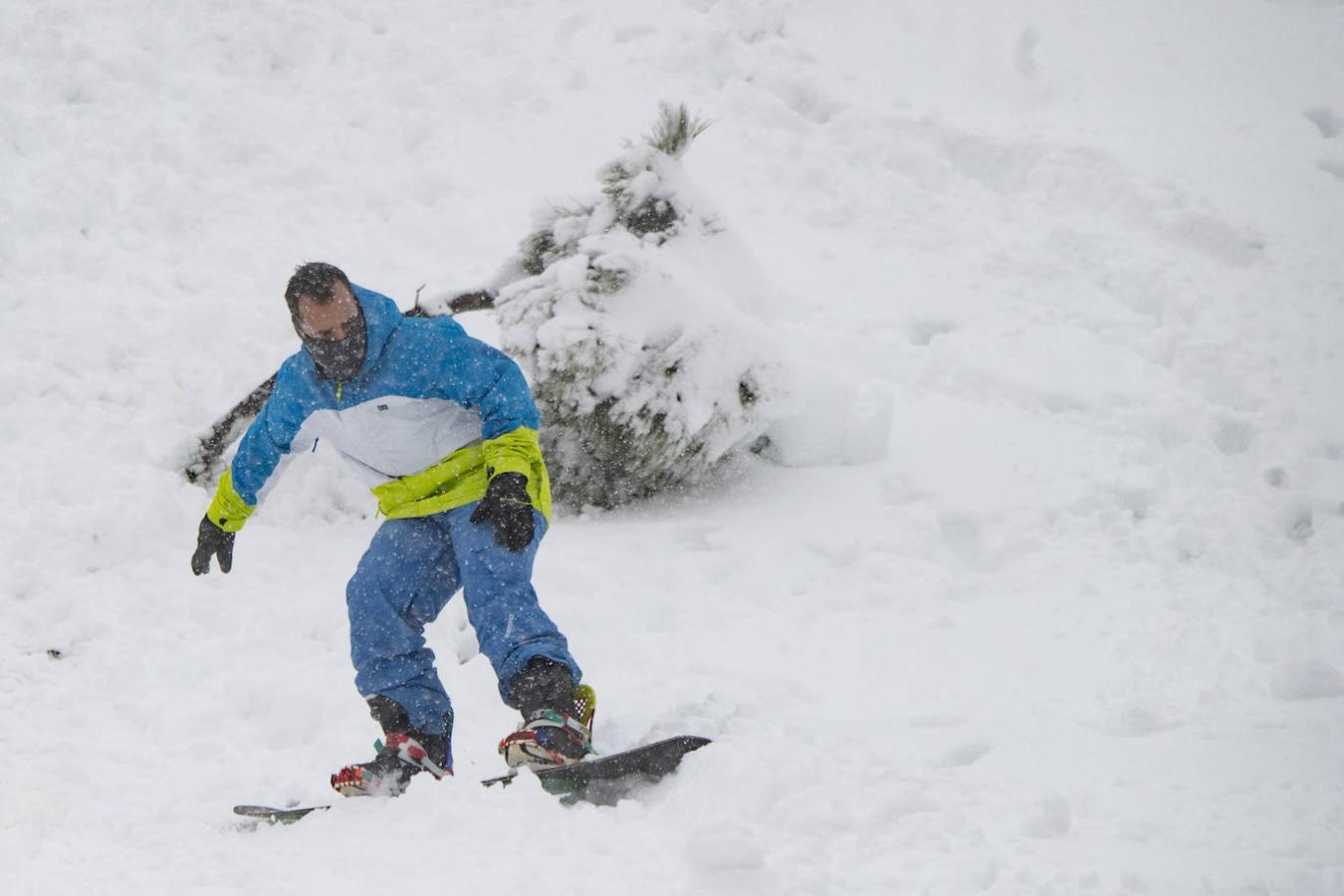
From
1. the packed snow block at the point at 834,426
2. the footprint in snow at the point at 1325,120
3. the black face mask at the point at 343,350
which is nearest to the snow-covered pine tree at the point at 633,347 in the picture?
the packed snow block at the point at 834,426

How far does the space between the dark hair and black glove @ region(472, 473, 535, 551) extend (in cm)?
77

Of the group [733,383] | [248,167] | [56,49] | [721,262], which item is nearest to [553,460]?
[733,383]

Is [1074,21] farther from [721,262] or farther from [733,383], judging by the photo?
[733,383]

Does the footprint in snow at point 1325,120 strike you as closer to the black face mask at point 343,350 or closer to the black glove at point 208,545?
the black face mask at point 343,350

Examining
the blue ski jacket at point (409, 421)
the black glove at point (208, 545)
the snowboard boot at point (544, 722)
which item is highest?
the blue ski jacket at point (409, 421)

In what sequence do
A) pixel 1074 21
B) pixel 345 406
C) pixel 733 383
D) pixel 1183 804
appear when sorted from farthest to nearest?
pixel 1074 21, pixel 733 383, pixel 345 406, pixel 1183 804

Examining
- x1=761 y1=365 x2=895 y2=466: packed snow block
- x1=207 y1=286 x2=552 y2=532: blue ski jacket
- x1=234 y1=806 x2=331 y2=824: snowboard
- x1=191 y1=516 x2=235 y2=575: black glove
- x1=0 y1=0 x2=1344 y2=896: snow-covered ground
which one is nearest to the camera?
x1=0 y1=0 x2=1344 y2=896: snow-covered ground

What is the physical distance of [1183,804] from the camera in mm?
3393

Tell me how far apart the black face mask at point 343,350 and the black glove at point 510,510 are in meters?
0.61

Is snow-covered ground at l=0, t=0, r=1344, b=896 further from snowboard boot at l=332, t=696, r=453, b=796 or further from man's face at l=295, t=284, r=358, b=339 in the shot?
man's face at l=295, t=284, r=358, b=339

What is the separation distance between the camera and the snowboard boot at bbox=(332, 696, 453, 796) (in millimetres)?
3697

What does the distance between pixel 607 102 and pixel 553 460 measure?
457 centimetres

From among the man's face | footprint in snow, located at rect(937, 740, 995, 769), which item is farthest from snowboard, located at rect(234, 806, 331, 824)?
footprint in snow, located at rect(937, 740, 995, 769)

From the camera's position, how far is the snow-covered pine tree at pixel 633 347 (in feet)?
18.5
